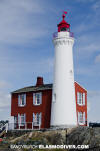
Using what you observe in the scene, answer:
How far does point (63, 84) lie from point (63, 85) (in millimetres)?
109

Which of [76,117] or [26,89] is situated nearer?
[76,117]

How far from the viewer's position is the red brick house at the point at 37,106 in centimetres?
3712

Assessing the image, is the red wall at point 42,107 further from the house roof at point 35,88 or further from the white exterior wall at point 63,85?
the white exterior wall at point 63,85

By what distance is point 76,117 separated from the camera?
35.8 metres

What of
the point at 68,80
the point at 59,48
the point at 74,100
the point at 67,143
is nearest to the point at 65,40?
the point at 59,48

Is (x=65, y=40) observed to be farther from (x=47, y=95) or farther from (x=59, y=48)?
(x=47, y=95)

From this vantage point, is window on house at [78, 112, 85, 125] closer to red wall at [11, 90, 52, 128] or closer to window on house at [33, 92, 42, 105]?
red wall at [11, 90, 52, 128]

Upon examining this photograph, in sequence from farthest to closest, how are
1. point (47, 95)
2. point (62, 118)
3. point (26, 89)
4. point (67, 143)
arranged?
1. point (26, 89)
2. point (47, 95)
3. point (62, 118)
4. point (67, 143)

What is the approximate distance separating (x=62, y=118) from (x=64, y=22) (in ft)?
35.4

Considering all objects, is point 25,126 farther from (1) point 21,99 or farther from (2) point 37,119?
(1) point 21,99

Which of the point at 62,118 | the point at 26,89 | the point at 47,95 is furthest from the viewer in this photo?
the point at 26,89

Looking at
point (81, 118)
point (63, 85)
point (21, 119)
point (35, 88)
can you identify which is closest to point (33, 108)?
point (21, 119)

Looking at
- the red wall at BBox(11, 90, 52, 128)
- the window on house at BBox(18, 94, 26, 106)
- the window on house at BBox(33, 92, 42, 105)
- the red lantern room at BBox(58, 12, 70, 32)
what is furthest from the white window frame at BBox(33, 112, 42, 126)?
the red lantern room at BBox(58, 12, 70, 32)

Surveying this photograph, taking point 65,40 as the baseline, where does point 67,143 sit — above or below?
below
